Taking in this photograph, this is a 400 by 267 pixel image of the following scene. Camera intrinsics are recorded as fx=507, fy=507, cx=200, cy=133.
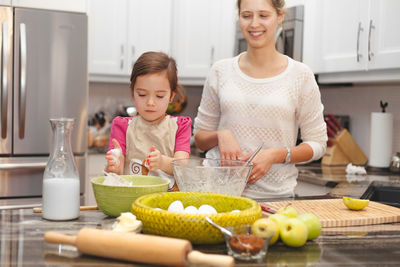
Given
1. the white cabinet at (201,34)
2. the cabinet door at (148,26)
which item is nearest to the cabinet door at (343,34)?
the white cabinet at (201,34)

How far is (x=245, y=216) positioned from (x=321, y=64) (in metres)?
2.02

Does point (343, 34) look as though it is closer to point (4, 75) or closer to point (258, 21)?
point (258, 21)

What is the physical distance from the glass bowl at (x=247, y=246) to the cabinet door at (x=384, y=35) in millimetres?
1732

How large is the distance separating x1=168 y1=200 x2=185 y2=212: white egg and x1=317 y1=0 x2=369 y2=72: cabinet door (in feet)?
5.83

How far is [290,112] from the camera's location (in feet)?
5.99

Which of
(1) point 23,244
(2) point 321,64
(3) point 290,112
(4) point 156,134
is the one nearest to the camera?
(1) point 23,244

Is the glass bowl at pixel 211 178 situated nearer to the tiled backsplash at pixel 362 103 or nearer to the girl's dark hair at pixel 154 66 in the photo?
the girl's dark hair at pixel 154 66

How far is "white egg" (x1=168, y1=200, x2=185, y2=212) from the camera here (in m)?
1.06

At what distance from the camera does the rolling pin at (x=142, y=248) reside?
0.83m

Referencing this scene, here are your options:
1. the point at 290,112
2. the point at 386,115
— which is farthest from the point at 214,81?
the point at 386,115

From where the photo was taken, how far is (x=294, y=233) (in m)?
1.00

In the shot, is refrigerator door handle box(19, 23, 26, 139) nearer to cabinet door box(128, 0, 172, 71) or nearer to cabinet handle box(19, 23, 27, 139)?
cabinet handle box(19, 23, 27, 139)

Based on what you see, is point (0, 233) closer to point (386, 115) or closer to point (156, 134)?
point (156, 134)

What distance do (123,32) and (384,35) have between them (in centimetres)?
169
